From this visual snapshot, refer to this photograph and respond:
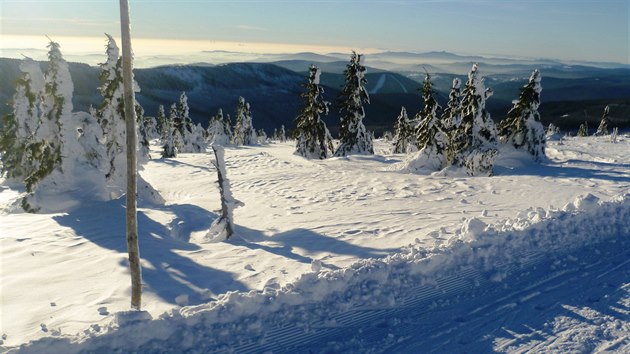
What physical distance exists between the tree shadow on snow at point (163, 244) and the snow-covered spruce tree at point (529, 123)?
19917 mm

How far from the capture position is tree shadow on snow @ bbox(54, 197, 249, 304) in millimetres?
9359

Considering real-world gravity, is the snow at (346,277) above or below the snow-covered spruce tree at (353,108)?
below

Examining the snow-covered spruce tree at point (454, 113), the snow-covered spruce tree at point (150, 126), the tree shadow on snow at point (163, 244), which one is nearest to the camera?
the tree shadow on snow at point (163, 244)

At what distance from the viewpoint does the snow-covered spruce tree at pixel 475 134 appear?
22531 mm

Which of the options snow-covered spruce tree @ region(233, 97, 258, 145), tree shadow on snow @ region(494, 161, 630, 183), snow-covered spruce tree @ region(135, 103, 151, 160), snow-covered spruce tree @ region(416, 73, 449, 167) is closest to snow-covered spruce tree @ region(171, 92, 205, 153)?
snow-covered spruce tree @ region(233, 97, 258, 145)

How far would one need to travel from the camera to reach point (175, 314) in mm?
7273

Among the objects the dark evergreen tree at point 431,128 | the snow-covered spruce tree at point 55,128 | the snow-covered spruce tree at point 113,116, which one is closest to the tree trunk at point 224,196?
the snow-covered spruce tree at point 113,116

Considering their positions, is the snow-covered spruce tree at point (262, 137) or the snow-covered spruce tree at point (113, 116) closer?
the snow-covered spruce tree at point (113, 116)

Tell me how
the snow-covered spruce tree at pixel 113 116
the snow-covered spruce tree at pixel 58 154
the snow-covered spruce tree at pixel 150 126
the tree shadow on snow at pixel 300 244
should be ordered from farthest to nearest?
the snow-covered spruce tree at pixel 150 126 < the snow-covered spruce tree at pixel 113 116 < the snow-covered spruce tree at pixel 58 154 < the tree shadow on snow at pixel 300 244

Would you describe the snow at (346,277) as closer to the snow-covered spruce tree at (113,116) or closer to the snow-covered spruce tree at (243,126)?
the snow-covered spruce tree at (113,116)

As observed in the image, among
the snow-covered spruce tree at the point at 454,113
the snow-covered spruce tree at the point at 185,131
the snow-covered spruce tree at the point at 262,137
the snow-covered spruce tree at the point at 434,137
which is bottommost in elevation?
the snow-covered spruce tree at the point at 262,137

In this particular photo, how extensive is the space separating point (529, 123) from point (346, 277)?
21.8m

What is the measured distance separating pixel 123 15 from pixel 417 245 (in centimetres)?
893

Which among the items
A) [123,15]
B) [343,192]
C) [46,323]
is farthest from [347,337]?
[343,192]
